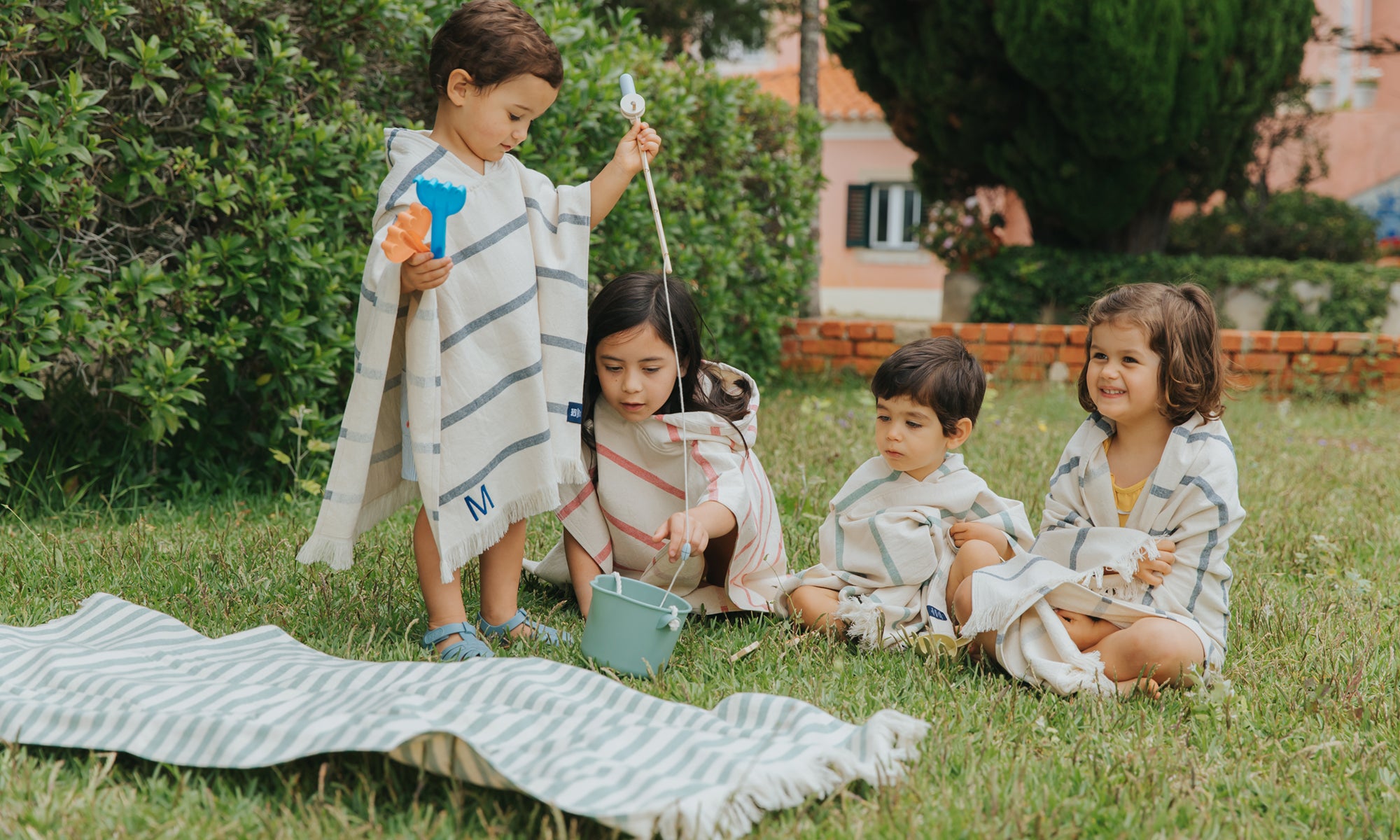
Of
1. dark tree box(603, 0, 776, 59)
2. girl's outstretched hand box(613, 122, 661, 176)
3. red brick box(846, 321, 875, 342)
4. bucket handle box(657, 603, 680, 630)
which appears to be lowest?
red brick box(846, 321, 875, 342)

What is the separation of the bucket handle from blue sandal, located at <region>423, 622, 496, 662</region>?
16.0 inches

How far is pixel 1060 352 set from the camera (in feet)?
26.7

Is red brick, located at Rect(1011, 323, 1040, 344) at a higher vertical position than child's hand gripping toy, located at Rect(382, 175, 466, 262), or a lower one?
lower

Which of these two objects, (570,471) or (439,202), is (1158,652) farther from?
(439,202)

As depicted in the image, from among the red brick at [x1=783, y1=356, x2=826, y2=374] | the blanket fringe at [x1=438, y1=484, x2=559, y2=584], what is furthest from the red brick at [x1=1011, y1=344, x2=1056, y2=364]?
the blanket fringe at [x1=438, y1=484, x2=559, y2=584]

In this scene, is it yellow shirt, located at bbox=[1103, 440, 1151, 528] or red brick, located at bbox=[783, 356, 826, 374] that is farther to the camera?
red brick, located at bbox=[783, 356, 826, 374]

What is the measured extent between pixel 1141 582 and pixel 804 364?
19.2 feet

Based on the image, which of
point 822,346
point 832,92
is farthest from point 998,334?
point 832,92

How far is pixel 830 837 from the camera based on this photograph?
1.74 m

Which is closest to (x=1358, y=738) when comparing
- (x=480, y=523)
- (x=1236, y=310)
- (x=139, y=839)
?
(x=480, y=523)

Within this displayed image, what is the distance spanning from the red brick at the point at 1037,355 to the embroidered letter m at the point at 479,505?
20.4 feet

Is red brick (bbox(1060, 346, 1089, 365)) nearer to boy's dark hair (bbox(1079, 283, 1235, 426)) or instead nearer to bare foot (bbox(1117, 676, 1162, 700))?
boy's dark hair (bbox(1079, 283, 1235, 426))

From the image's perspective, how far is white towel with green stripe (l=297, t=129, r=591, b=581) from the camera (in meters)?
2.45

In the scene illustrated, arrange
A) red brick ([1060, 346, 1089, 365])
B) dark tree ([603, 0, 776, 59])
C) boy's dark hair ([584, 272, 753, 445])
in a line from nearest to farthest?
boy's dark hair ([584, 272, 753, 445]) → red brick ([1060, 346, 1089, 365]) → dark tree ([603, 0, 776, 59])
